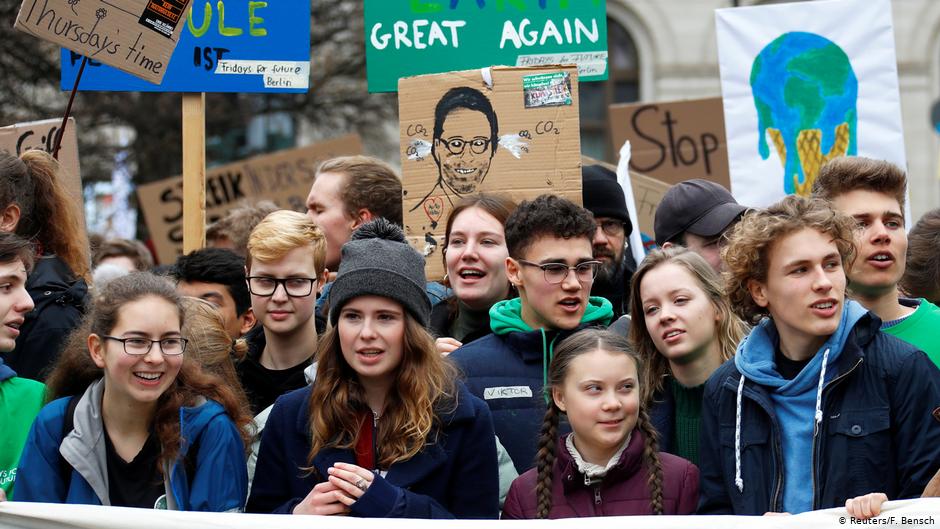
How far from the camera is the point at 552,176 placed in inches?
203

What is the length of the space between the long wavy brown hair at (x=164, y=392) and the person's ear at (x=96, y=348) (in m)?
0.02

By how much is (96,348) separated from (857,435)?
2076 millimetres

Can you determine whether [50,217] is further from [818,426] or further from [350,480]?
[818,426]

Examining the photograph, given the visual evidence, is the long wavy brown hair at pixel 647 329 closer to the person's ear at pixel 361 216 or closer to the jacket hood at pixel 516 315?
the jacket hood at pixel 516 315

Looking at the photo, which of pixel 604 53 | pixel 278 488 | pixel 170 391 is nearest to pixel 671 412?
pixel 278 488

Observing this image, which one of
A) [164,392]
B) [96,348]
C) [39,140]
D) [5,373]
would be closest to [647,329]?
[164,392]

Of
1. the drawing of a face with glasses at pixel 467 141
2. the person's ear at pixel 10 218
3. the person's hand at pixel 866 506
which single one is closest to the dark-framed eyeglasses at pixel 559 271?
the drawing of a face with glasses at pixel 467 141

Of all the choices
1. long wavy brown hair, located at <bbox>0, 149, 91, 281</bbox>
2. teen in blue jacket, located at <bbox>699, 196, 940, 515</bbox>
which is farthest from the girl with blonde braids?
long wavy brown hair, located at <bbox>0, 149, 91, 281</bbox>

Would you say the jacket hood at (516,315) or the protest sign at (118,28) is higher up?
the protest sign at (118,28)

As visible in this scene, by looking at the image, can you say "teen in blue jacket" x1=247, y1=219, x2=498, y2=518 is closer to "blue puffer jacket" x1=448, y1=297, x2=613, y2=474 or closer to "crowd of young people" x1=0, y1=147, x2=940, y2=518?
"crowd of young people" x1=0, y1=147, x2=940, y2=518

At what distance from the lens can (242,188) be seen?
9133 millimetres

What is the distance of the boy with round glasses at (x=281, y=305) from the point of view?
445cm

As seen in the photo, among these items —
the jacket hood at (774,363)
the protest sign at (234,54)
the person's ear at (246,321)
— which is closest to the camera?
the jacket hood at (774,363)

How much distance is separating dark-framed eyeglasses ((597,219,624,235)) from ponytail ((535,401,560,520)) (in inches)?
60.5
